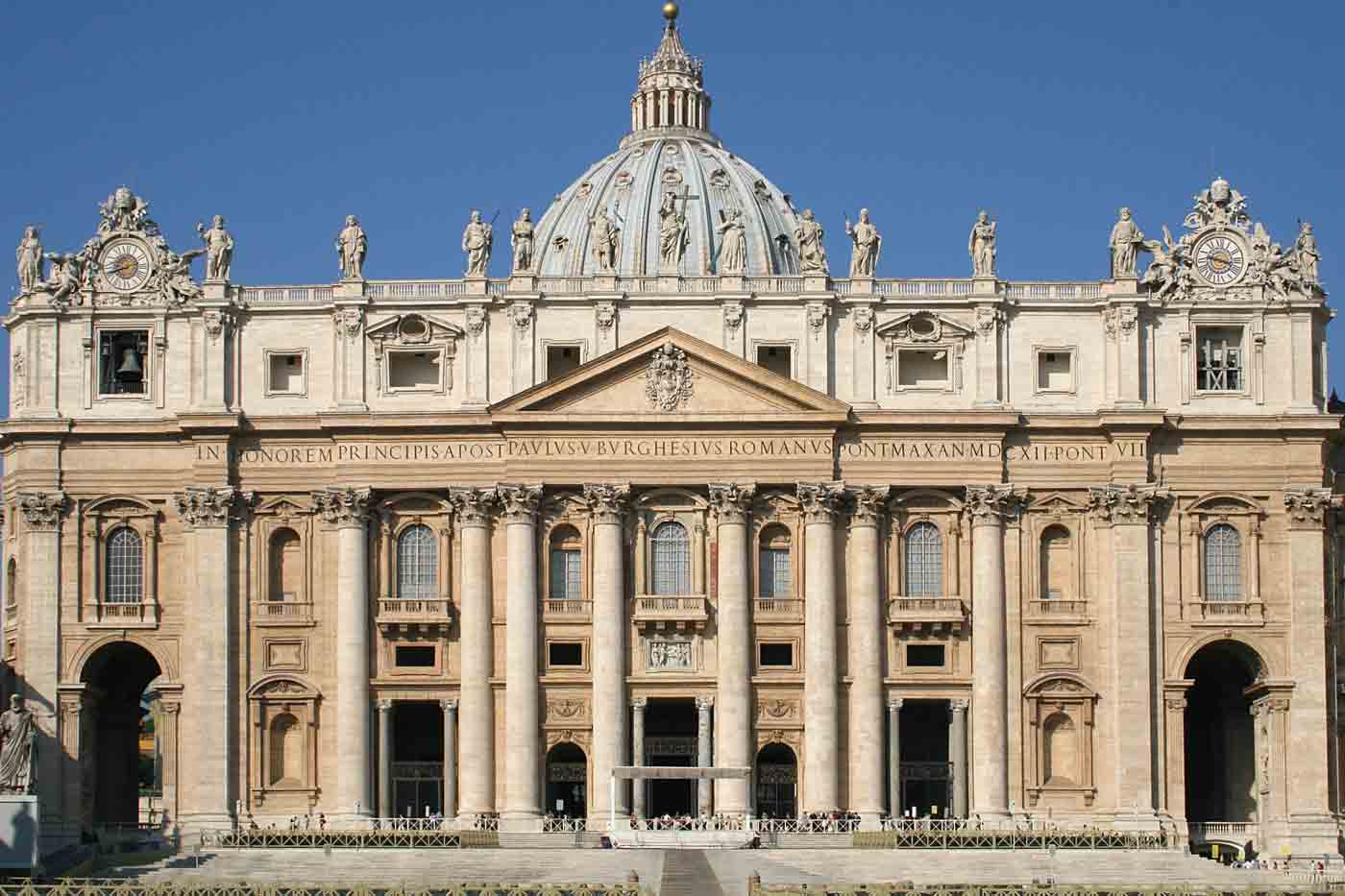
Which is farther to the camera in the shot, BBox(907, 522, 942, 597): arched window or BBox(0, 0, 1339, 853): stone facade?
BBox(907, 522, 942, 597): arched window

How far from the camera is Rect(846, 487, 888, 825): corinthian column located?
3875 inches

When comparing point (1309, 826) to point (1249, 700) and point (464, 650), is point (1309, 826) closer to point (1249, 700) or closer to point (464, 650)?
point (1249, 700)

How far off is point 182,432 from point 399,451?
8206 millimetres

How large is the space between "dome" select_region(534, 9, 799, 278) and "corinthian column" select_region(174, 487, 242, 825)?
4829cm

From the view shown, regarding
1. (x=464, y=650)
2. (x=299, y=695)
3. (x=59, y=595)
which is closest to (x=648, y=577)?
(x=464, y=650)

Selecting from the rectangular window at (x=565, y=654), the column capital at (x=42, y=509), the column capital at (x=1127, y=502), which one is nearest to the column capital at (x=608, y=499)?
the rectangular window at (x=565, y=654)

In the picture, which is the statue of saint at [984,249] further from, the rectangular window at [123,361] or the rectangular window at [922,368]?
the rectangular window at [123,361]

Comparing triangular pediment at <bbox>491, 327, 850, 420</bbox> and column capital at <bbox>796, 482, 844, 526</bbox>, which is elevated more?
triangular pediment at <bbox>491, 327, 850, 420</bbox>

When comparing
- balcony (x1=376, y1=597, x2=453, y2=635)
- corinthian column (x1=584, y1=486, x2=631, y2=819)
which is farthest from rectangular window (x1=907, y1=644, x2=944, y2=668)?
balcony (x1=376, y1=597, x2=453, y2=635)

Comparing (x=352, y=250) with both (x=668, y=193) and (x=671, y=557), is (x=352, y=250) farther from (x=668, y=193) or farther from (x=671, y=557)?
(x=668, y=193)

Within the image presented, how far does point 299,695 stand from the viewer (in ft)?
329

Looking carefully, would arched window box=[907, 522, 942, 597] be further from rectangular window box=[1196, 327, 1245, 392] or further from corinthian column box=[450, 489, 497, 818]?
corinthian column box=[450, 489, 497, 818]

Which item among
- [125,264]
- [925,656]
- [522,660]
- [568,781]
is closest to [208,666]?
[522,660]

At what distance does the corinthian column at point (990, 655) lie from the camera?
98.6 meters
